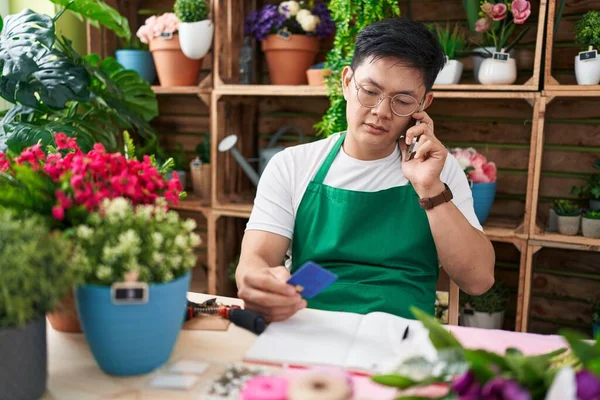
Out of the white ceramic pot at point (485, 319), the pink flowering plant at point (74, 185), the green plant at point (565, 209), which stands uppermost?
the pink flowering plant at point (74, 185)

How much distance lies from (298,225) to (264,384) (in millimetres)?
890

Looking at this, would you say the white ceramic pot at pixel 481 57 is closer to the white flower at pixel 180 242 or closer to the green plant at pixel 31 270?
the white flower at pixel 180 242

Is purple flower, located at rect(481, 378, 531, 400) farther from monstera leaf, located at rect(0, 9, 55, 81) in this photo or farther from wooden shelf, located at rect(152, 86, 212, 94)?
wooden shelf, located at rect(152, 86, 212, 94)

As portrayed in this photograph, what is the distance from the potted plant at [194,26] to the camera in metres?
2.73

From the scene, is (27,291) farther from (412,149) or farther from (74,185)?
(412,149)

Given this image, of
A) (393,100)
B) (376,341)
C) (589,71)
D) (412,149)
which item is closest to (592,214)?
(589,71)

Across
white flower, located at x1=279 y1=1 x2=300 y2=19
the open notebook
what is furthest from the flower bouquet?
white flower, located at x1=279 y1=1 x2=300 y2=19

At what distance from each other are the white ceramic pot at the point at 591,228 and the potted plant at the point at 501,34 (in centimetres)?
66

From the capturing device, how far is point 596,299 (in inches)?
105

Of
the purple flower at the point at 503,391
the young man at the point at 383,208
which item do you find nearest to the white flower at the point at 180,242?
the purple flower at the point at 503,391

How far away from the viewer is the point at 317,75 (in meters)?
2.64

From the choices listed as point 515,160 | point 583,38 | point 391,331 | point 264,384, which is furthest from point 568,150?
point 264,384

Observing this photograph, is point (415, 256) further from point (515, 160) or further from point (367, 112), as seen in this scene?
point (515, 160)

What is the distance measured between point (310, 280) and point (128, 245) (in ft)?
1.32
